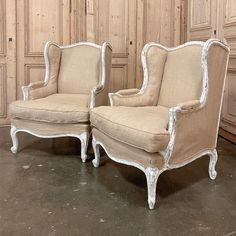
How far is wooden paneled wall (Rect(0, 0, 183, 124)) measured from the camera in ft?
13.1

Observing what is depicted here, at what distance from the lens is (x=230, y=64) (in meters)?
3.40

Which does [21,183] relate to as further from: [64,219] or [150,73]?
[150,73]

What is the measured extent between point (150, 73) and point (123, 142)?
2.68ft

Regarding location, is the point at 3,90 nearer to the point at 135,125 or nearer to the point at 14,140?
the point at 14,140

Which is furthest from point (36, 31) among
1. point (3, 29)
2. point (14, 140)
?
point (14, 140)

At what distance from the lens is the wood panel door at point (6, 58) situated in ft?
12.9

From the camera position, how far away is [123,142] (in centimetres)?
218

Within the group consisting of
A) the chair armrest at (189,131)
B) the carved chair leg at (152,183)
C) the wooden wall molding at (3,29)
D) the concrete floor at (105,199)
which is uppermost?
the wooden wall molding at (3,29)

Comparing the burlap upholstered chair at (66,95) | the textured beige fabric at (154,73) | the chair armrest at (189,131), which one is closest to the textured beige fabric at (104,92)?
the burlap upholstered chair at (66,95)

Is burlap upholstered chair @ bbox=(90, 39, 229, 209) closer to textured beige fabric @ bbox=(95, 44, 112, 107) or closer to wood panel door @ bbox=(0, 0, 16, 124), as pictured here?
textured beige fabric @ bbox=(95, 44, 112, 107)

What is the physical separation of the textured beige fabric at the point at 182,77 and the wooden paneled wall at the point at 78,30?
1.55 metres

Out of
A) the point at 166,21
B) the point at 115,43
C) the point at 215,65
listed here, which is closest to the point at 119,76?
the point at 115,43

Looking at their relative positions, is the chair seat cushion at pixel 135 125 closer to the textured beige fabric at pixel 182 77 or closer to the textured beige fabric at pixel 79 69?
the textured beige fabric at pixel 182 77

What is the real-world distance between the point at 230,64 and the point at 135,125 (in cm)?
176
